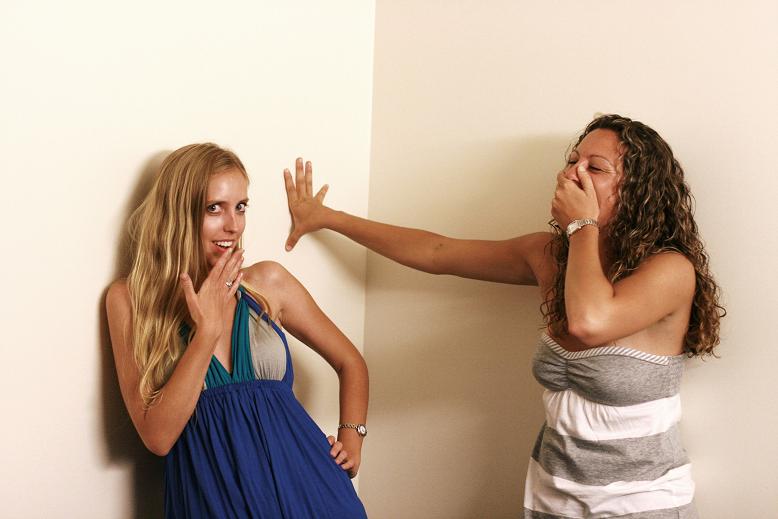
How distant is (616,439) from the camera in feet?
6.20

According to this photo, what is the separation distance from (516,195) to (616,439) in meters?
0.81

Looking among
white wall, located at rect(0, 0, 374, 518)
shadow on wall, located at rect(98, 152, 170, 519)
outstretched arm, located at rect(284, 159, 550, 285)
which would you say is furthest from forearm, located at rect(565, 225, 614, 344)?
shadow on wall, located at rect(98, 152, 170, 519)

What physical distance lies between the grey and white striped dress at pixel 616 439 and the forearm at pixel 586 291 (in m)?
0.14

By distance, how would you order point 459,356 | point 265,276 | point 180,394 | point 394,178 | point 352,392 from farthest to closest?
point 394,178, point 459,356, point 352,392, point 265,276, point 180,394

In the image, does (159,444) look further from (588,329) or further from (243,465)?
(588,329)

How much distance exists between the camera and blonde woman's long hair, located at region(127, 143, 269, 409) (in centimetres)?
179

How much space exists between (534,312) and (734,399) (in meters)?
0.59

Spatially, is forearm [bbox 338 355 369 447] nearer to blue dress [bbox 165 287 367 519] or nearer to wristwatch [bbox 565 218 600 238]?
blue dress [bbox 165 287 367 519]

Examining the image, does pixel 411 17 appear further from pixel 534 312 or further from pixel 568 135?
pixel 534 312

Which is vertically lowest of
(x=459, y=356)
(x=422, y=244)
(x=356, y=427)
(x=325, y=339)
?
(x=356, y=427)

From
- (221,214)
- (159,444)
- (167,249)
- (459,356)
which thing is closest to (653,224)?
(459,356)

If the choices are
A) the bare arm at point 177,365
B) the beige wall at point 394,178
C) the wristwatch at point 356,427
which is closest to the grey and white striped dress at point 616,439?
the beige wall at point 394,178

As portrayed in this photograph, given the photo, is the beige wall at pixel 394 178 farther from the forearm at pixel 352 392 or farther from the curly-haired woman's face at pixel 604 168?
the forearm at pixel 352 392

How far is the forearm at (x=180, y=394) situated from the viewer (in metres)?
1.71
